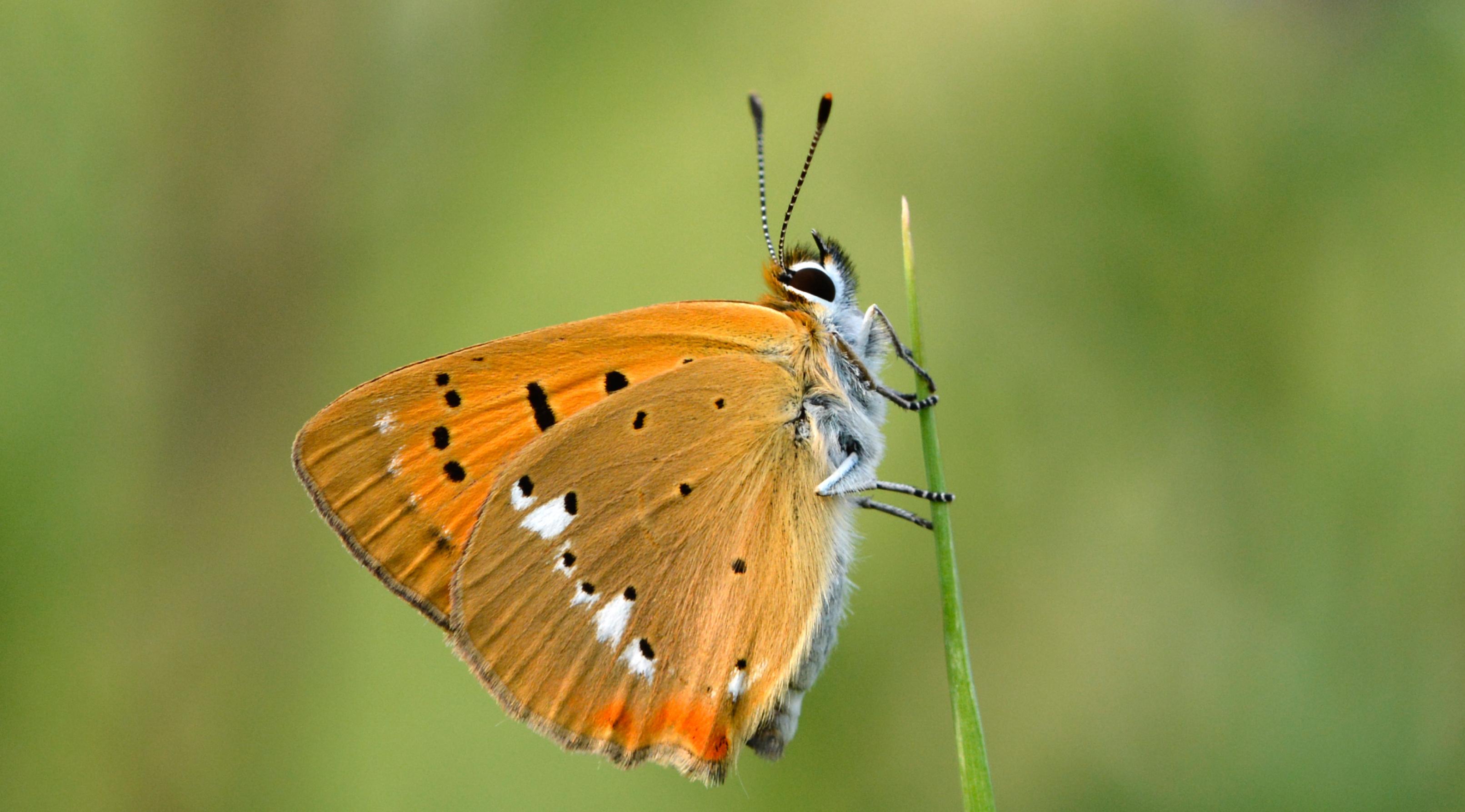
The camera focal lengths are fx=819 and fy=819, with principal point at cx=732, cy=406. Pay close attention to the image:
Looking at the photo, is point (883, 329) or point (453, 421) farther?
point (883, 329)

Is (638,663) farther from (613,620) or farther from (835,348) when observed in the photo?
(835,348)

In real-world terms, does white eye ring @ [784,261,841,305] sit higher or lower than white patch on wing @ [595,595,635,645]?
higher

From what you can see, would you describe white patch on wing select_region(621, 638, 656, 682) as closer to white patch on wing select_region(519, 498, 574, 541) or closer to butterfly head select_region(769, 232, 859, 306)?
white patch on wing select_region(519, 498, 574, 541)

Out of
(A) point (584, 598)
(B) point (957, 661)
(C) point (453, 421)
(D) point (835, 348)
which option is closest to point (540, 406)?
(C) point (453, 421)

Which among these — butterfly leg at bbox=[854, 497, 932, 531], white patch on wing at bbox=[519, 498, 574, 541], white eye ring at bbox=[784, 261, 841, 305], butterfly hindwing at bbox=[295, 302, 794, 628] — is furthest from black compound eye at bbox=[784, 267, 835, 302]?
white patch on wing at bbox=[519, 498, 574, 541]

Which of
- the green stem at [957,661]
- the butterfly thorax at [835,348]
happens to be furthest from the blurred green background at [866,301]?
the green stem at [957,661]
